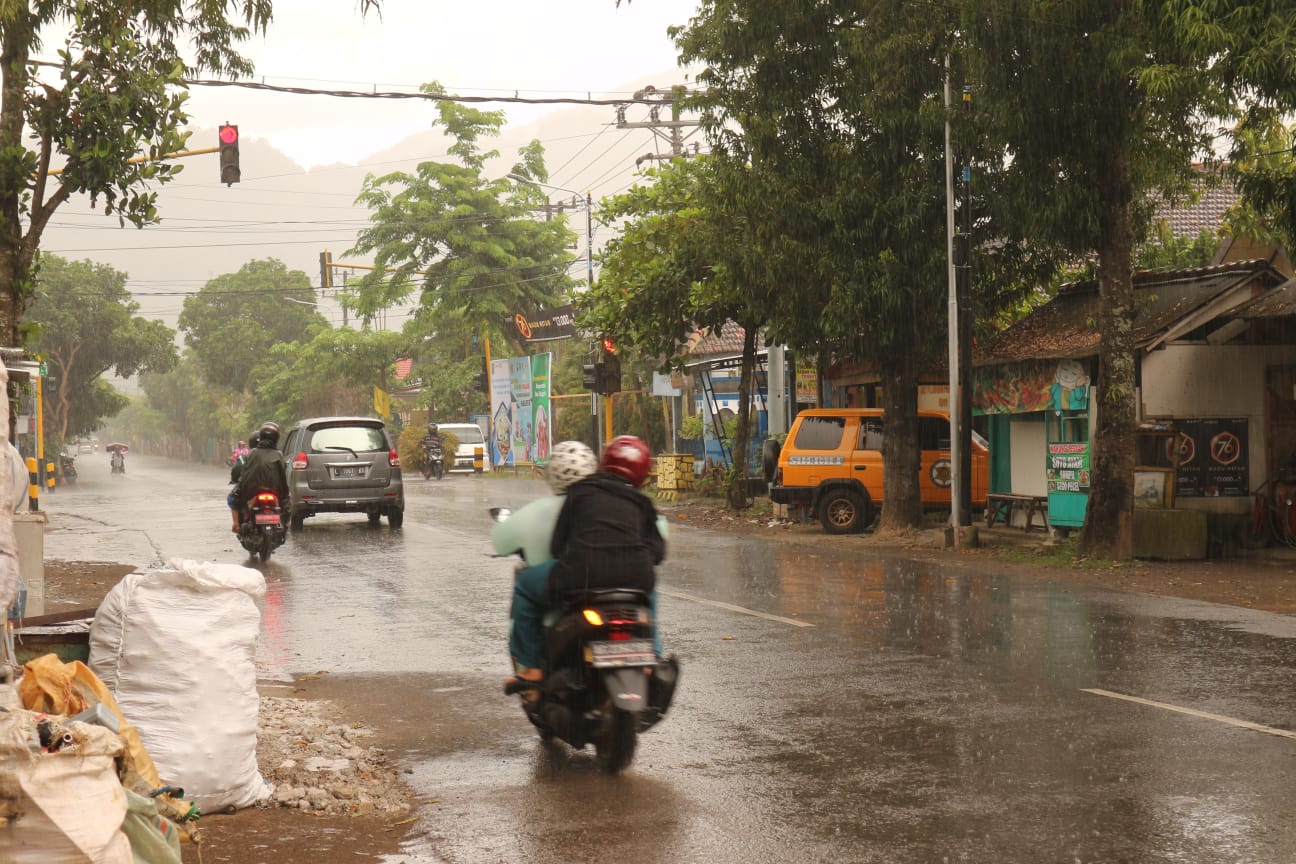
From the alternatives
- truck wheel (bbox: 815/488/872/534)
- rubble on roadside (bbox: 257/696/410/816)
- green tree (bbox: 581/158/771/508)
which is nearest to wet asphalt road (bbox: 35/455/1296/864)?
rubble on roadside (bbox: 257/696/410/816)

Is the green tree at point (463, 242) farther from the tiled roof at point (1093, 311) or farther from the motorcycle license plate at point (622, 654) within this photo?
the motorcycle license plate at point (622, 654)

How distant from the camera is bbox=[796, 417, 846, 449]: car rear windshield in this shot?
2252 centimetres

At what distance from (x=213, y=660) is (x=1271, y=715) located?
5.68 m

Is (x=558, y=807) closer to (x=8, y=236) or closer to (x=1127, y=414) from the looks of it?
(x=8, y=236)

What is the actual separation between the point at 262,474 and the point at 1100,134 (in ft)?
36.8

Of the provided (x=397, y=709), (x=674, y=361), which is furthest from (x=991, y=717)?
(x=674, y=361)

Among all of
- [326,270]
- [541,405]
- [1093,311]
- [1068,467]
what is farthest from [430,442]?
[1068,467]

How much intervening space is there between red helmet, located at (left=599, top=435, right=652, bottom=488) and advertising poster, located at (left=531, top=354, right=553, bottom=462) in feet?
139

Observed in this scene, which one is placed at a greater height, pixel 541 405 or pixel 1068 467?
pixel 541 405

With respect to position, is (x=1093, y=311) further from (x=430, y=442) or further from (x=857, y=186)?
(x=430, y=442)

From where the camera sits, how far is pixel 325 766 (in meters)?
6.78

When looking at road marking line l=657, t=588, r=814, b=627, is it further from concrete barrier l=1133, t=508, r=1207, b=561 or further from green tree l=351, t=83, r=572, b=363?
green tree l=351, t=83, r=572, b=363

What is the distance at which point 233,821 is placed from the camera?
578 cm

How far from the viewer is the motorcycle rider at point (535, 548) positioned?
273 inches
